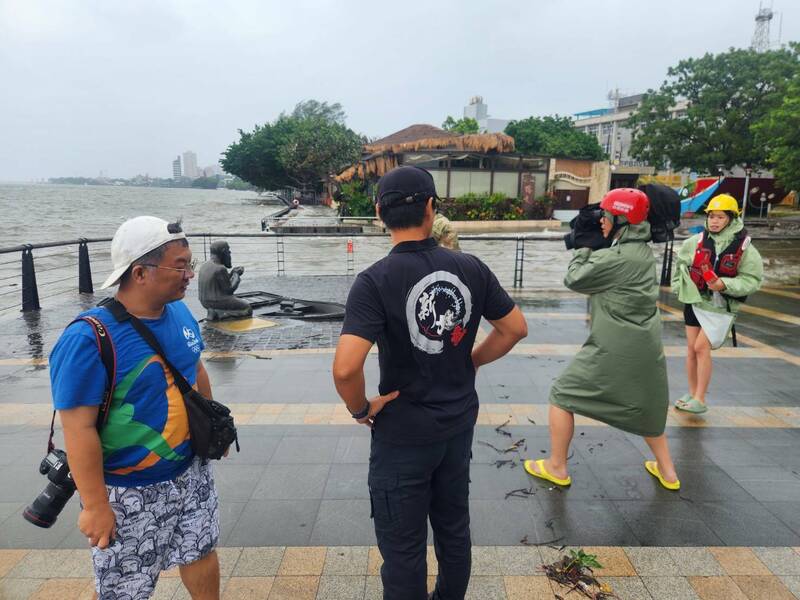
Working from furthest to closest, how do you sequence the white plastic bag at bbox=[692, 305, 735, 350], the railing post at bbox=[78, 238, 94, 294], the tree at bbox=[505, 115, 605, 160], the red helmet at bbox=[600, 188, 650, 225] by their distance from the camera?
the tree at bbox=[505, 115, 605, 160] < the railing post at bbox=[78, 238, 94, 294] < the white plastic bag at bbox=[692, 305, 735, 350] < the red helmet at bbox=[600, 188, 650, 225]

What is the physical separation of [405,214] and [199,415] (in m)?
1.01

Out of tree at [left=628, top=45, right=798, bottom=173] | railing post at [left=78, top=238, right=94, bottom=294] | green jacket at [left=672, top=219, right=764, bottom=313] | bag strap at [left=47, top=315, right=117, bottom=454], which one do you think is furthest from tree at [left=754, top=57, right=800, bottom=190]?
bag strap at [left=47, top=315, right=117, bottom=454]

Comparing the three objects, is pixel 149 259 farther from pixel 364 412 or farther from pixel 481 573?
pixel 481 573

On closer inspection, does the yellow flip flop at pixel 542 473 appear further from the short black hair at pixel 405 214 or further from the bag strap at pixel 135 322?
the bag strap at pixel 135 322

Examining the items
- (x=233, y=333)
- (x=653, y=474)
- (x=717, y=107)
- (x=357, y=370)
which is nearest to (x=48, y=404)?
(x=233, y=333)

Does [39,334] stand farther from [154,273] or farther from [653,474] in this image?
[653,474]

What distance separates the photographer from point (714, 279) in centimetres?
414

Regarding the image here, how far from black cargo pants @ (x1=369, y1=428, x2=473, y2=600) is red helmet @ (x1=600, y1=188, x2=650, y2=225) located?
1.58 meters

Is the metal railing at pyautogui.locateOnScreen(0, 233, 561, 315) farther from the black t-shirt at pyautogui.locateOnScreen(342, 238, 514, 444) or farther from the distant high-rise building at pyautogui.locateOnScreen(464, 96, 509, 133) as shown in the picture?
the distant high-rise building at pyautogui.locateOnScreen(464, 96, 509, 133)

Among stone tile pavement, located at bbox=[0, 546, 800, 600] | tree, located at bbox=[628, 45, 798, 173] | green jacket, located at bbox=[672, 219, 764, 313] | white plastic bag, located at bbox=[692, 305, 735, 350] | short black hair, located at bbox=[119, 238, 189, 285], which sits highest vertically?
tree, located at bbox=[628, 45, 798, 173]

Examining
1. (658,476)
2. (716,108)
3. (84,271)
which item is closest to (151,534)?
(658,476)

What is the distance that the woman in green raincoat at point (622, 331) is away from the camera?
→ 2953mm

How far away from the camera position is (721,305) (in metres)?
4.26

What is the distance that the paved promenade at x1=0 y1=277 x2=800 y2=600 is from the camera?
251 centimetres
